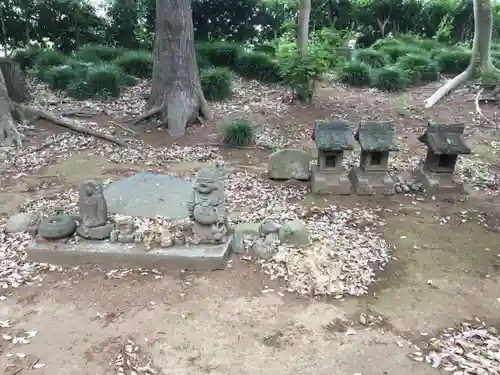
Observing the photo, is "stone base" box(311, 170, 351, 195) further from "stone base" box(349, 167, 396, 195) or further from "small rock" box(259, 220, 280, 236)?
"small rock" box(259, 220, 280, 236)

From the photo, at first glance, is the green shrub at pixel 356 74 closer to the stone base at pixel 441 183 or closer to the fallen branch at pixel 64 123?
the stone base at pixel 441 183

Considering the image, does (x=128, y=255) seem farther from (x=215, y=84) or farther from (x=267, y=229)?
(x=215, y=84)

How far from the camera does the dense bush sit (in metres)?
11.9

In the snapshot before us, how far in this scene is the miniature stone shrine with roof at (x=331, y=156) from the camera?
624cm

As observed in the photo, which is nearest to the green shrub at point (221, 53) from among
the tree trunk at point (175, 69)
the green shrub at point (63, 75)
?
the green shrub at point (63, 75)

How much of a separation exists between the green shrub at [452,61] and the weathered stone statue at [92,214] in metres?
11.1

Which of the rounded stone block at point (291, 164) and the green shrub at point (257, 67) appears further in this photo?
the green shrub at point (257, 67)

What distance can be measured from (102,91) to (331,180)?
246 inches

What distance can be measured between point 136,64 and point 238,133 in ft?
17.0

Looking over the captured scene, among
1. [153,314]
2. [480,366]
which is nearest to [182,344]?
[153,314]

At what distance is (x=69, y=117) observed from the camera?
30.5ft

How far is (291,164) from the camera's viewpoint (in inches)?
266

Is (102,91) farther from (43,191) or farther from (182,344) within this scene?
(182,344)

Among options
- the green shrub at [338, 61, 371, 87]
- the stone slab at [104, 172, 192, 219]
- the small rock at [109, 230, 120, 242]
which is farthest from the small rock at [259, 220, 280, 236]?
the green shrub at [338, 61, 371, 87]
